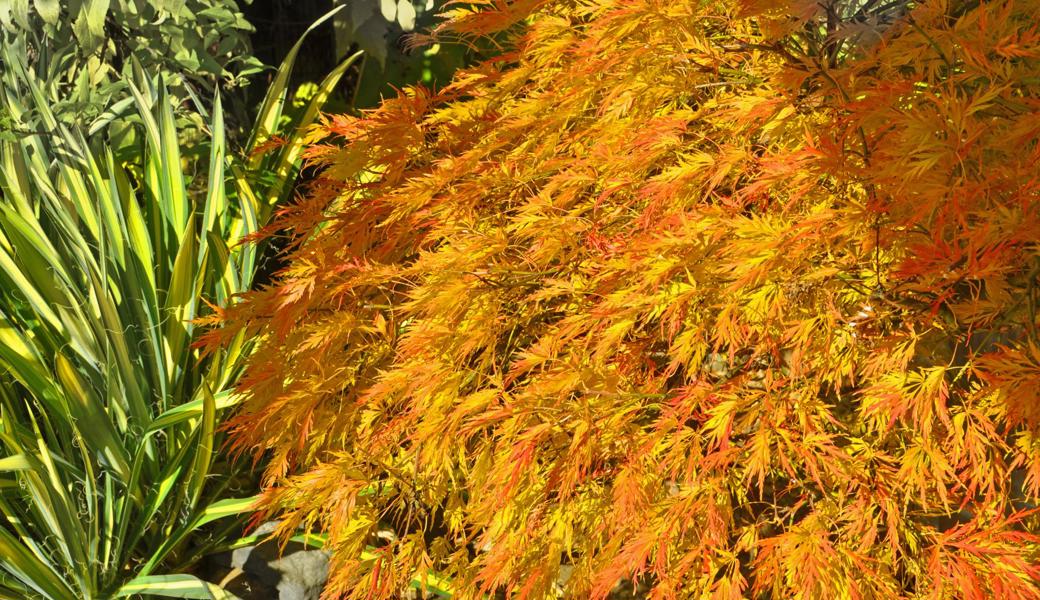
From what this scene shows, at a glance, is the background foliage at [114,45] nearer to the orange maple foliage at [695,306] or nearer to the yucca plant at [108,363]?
the yucca plant at [108,363]

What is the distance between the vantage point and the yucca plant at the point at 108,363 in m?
2.05

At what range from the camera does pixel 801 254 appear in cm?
140

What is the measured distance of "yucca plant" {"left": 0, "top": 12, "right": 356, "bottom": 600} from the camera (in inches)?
80.6

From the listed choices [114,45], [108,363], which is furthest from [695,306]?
[114,45]

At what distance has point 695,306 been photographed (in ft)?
5.02

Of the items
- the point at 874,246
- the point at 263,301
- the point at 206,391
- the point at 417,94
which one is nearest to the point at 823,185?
the point at 874,246

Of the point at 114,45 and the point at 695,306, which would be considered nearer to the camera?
the point at 695,306

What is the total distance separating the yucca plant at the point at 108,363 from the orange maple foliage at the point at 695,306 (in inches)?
13.3

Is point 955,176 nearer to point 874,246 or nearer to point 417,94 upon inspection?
point 874,246

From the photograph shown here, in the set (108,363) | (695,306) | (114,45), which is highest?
(114,45)

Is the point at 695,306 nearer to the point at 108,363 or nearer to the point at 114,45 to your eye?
the point at 108,363

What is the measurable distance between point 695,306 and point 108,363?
51.4 inches

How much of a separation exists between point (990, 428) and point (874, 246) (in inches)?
12.4

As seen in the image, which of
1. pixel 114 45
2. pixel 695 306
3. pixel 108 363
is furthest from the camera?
pixel 114 45
